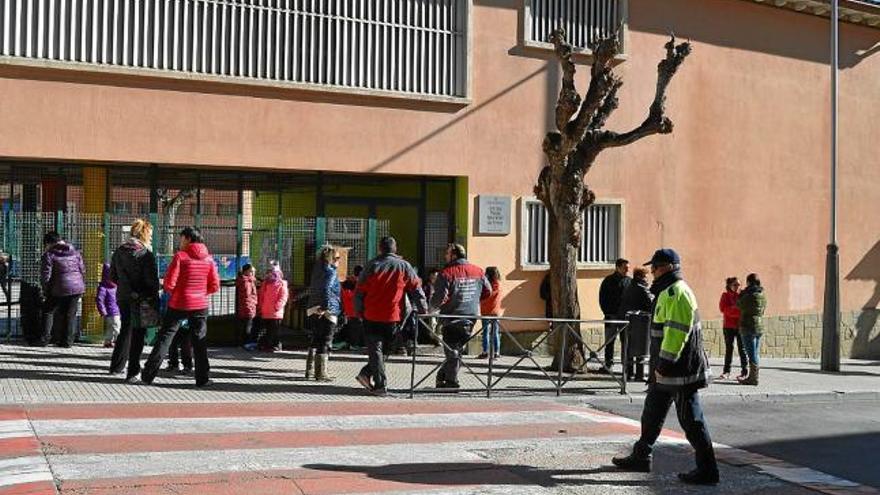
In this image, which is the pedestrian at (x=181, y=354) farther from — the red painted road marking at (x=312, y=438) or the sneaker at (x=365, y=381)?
the red painted road marking at (x=312, y=438)

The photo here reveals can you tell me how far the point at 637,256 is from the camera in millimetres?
19125

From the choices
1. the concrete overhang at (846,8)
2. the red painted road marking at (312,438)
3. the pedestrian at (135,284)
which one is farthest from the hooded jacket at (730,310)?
the pedestrian at (135,284)

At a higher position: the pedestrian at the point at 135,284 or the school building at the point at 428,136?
the school building at the point at 428,136

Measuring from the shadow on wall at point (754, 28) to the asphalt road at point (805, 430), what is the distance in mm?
8118

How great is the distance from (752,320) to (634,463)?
740cm

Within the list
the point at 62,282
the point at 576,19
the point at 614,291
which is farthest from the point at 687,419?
the point at 576,19

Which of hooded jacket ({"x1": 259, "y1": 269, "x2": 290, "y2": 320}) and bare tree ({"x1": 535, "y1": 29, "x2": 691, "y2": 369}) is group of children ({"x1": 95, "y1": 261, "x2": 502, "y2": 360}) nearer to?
hooded jacket ({"x1": 259, "y1": 269, "x2": 290, "y2": 320})

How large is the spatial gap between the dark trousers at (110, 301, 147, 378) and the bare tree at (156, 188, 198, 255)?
10.9ft

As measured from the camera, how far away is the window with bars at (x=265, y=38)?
1435 cm

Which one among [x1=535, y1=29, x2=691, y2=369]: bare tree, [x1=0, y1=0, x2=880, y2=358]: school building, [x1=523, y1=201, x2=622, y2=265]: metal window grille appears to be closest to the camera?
[x1=535, y1=29, x2=691, y2=369]: bare tree

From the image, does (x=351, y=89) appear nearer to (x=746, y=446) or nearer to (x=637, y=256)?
(x=637, y=256)

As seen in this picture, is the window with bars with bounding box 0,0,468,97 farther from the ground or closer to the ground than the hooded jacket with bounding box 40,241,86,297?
farther from the ground

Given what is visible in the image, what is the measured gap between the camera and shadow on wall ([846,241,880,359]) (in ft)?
74.7

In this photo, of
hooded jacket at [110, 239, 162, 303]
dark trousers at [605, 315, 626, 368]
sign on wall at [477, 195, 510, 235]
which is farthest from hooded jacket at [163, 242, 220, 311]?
sign on wall at [477, 195, 510, 235]
